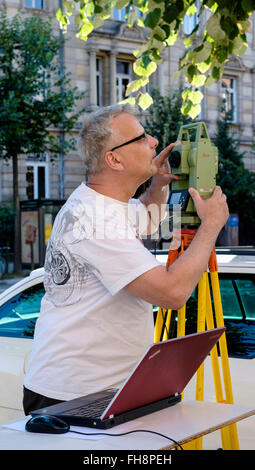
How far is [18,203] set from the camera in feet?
72.4

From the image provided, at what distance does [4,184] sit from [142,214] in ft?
73.1

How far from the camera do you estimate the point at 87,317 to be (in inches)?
95.7

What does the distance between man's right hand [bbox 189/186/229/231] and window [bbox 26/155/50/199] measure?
2361 centimetres

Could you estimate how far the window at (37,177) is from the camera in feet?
85.0

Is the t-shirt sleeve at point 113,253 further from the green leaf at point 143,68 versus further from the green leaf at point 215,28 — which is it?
the green leaf at point 143,68

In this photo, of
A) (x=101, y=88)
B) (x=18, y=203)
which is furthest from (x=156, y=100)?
(x=18, y=203)

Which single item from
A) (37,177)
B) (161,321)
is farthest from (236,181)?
(161,321)

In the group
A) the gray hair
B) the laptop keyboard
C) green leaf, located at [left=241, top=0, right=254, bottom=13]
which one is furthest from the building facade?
the laptop keyboard

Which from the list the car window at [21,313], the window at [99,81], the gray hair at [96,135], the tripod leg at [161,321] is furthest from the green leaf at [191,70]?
the window at [99,81]

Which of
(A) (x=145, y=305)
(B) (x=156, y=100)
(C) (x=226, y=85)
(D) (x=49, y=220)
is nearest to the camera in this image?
(A) (x=145, y=305)

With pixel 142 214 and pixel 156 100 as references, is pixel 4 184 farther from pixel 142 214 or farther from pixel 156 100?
pixel 142 214

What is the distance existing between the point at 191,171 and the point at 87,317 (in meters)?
0.81

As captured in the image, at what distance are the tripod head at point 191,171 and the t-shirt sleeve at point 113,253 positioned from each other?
45 cm

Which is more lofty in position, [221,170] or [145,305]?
[221,170]
